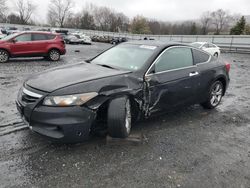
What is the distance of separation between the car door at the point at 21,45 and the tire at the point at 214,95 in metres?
9.90

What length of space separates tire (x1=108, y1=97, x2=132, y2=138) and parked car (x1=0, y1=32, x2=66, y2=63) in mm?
10321

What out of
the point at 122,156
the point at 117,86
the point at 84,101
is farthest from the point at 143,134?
the point at 84,101

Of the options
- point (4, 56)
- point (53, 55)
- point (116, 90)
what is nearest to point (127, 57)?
point (116, 90)

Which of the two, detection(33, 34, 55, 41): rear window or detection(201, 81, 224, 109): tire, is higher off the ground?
detection(33, 34, 55, 41): rear window

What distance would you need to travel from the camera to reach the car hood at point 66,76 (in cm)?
328

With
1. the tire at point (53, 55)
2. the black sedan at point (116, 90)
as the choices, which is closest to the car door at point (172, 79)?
the black sedan at point (116, 90)

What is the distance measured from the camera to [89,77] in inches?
137

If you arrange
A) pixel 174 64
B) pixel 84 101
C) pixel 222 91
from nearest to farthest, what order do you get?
1. pixel 84 101
2. pixel 174 64
3. pixel 222 91

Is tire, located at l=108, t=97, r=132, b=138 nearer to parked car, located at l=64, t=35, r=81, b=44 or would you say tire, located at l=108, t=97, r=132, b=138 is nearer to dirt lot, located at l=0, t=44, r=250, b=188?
dirt lot, located at l=0, t=44, r=250, b=188

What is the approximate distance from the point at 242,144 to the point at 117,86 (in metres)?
2.30

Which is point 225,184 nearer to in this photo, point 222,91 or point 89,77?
point 89,77

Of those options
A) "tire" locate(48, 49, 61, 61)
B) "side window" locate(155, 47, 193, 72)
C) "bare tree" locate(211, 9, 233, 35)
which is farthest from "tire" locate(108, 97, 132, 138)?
"bare tree" locate(211, 9, 233, 35)

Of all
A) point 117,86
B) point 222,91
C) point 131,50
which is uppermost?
point 131,50

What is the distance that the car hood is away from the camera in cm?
328
